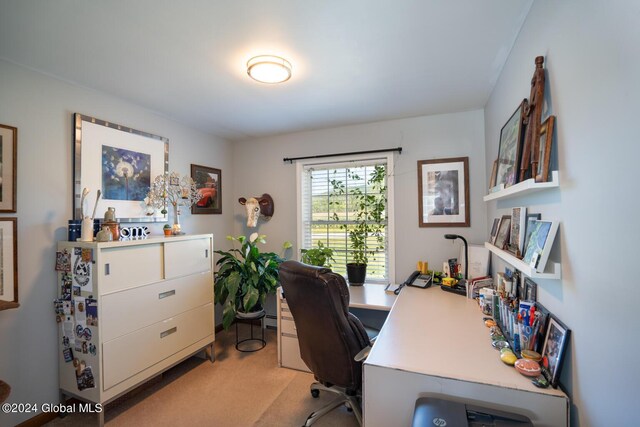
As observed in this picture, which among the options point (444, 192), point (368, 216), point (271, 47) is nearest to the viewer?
point (271, 47)

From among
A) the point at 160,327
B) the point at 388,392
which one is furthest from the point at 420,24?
the point at 160,327

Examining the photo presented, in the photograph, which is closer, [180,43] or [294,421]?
[180,43]

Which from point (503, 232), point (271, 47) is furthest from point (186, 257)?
point (503, 232)

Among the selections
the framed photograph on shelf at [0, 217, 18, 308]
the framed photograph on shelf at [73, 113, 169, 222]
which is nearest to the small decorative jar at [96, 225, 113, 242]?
the framed photograph on shelf at [73, 113, 169, 222]

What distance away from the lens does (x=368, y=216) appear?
10.3 ft

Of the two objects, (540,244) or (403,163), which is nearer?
(540,244)

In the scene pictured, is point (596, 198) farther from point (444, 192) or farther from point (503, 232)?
point (444, 192)

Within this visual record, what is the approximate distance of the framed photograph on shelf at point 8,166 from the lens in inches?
69.1

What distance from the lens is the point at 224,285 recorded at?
291cm

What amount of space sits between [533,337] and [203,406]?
86.3 inches

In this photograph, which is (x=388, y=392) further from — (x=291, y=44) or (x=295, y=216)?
(x=295, y=216)

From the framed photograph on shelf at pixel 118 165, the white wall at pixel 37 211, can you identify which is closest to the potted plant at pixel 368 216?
the framed photograph on shelf at pixel 118 165

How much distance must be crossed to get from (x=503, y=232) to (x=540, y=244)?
0.65 meters

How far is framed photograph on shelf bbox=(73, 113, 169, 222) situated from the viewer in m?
2.15
